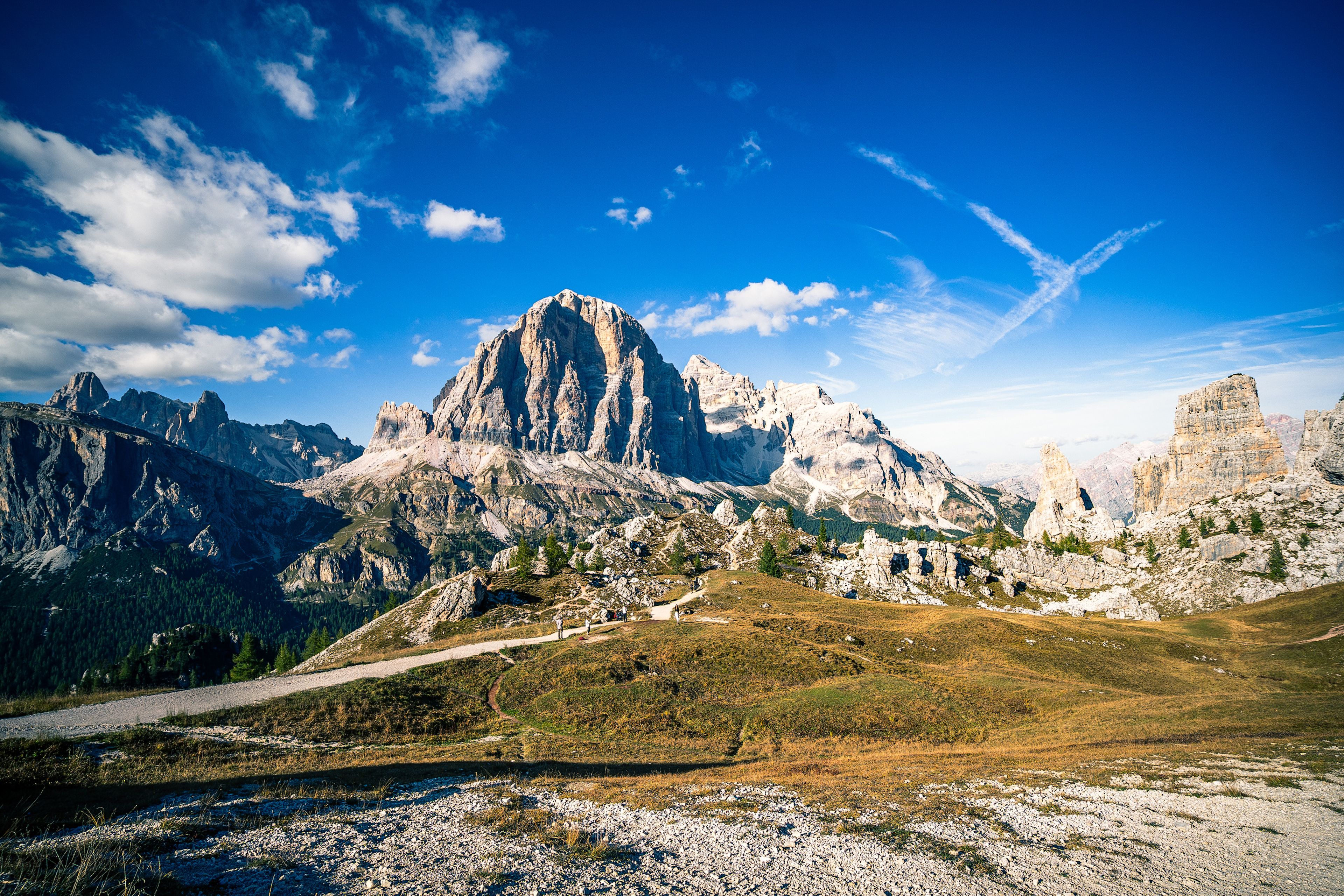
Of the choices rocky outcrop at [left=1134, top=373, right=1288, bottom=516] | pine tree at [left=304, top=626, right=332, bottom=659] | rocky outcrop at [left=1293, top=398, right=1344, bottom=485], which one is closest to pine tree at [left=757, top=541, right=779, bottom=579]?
pine tree at [left=304, top=626, right=332, bottom=659]

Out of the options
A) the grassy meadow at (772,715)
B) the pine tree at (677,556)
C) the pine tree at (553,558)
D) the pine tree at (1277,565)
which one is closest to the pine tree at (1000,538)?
the pine tree at (1277,565)

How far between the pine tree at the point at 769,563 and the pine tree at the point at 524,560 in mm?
48081

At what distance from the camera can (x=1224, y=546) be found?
103 meters

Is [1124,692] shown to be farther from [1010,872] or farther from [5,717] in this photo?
[5,717]

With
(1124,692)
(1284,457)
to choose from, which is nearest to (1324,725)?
(1124,692)

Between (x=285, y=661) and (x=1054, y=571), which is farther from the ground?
(x=1054, y=571)

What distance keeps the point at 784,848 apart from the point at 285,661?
128 metres

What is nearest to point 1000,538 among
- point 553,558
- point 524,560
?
point 553,558

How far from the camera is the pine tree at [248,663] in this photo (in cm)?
9725

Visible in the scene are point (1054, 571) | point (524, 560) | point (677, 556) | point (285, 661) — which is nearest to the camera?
point (524, 560)

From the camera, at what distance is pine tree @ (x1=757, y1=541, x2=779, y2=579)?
106500 mm

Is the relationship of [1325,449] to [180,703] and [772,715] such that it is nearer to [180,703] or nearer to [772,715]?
[772,715]

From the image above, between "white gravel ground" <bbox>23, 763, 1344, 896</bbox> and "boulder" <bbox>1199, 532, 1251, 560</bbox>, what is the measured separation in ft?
382

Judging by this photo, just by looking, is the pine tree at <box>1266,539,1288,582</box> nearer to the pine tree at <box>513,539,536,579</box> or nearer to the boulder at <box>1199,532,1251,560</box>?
the boulder at <box>1199,532,1251,560</box>
